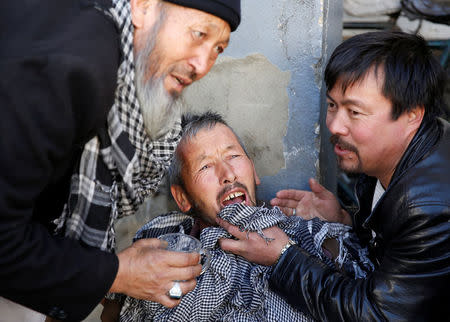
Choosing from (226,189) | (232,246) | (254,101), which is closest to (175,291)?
(232,246)

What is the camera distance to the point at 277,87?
2.90 metres

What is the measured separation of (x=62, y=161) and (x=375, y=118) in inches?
55.9

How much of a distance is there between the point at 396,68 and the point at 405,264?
3.06 feet

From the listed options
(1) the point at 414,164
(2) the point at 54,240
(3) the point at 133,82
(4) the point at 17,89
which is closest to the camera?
(4) the point at 17,89

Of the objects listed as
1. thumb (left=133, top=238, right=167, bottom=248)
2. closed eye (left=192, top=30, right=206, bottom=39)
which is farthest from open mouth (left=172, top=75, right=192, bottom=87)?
thumb (left=133, top=238, right=167, bottom=248)

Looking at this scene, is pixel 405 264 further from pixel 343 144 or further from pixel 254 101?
pixel 254 101

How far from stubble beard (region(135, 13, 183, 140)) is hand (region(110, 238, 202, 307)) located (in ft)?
1.53

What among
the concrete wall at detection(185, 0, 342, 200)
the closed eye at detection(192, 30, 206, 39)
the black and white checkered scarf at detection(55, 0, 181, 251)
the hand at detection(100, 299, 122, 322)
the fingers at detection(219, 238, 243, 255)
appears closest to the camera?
the black and white checkered scarf at detection(55, 0, 181, 251)

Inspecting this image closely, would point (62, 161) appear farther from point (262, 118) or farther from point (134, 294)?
point (262, 118)

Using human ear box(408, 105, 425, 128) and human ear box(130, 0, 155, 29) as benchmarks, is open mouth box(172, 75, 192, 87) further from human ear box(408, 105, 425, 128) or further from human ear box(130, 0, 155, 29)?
human ear box(408, 105, 425, 128)

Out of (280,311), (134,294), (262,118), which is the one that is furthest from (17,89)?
(262,118)

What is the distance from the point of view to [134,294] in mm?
1628

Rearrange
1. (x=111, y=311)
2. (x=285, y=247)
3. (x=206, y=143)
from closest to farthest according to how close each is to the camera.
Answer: (x=285, y=247) < (x=111, y=311) < (x=206, y=143)

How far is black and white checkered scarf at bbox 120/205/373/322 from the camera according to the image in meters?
2.03
